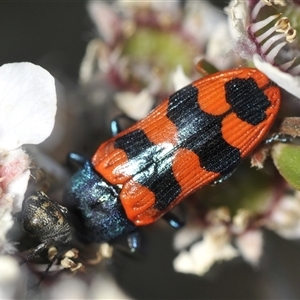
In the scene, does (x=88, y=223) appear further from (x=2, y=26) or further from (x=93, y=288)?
(x=2, y=26)

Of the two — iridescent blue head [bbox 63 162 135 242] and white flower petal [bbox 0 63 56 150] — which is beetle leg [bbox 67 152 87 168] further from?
white flower petal [bbox 0 63 56 150]

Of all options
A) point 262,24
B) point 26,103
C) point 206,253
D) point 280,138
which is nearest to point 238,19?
point 262,24

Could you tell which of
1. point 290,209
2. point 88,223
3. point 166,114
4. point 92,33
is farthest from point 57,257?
point 92,33

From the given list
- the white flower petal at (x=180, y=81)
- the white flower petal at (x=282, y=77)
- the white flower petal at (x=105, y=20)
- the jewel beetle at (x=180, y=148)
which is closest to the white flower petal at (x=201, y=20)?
the white flower petal at (x=105, y=20)

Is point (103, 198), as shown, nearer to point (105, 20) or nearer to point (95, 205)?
point (95, 205)

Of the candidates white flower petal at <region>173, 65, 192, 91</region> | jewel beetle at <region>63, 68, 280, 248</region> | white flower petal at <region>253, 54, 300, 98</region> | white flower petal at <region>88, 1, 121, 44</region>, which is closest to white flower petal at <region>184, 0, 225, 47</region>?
white flower petal at <region>88, 1, 121, 44</region>
